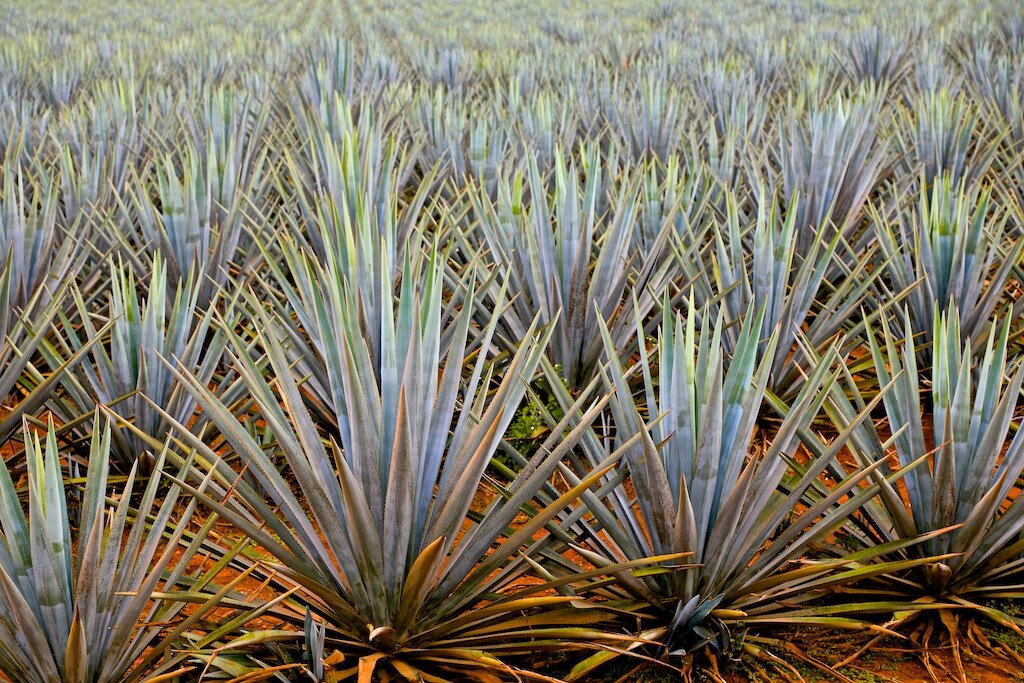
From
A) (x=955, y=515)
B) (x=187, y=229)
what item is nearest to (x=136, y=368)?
(x=187, y=229)

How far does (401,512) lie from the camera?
5.24 feet

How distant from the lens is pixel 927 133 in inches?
170

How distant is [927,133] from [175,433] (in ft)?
11.5

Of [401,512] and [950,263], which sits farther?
[950,263]

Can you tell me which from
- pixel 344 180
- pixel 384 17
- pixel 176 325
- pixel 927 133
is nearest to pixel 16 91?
pixel 344 180

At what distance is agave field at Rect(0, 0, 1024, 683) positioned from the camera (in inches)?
62.4

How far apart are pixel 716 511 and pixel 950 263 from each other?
1555 mm

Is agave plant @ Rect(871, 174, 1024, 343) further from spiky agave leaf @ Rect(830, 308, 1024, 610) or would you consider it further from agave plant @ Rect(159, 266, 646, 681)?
agave plant @ Rect(159, 266, 646, 681)

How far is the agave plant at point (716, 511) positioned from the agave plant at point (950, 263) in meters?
1.20

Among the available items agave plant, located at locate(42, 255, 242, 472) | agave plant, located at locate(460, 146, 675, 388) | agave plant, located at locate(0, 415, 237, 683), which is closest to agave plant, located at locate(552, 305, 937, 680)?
agave plant, located at locate(0, 415, 237, 683)

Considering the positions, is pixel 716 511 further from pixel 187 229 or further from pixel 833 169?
pixel 833 169

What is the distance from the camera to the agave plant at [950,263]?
9.06ft

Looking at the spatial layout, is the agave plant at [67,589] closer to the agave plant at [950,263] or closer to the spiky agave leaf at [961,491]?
the spiky agave leaf at [961,491]

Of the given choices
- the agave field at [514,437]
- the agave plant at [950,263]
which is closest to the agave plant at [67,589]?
the agave field at [514,437]
